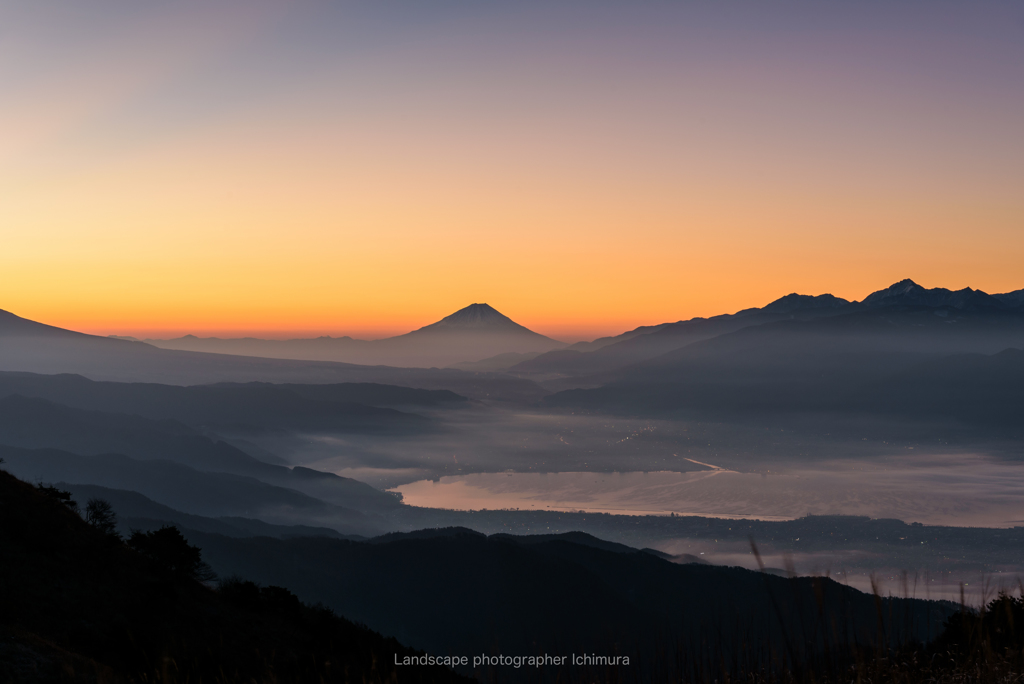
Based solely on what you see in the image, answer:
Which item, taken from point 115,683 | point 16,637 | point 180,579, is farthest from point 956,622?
point 180,579

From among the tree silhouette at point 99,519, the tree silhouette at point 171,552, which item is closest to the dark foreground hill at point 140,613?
the tree silhouette at point 171,552

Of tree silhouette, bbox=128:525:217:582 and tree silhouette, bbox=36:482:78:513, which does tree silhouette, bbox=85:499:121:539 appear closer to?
tree silhouette, bbox=128:525:217:582

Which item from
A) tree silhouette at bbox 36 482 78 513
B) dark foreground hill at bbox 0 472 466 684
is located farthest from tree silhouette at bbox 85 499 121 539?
tree silhouette at bbox 36 482 78 513

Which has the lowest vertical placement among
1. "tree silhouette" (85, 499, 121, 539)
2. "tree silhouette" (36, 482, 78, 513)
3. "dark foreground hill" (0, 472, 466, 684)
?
"dark foreground hill" (0, 472, 466, 684)

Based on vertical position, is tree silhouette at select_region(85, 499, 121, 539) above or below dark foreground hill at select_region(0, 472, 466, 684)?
above

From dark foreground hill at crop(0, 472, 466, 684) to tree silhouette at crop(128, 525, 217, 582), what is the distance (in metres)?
0.37

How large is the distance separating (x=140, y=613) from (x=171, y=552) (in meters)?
5.04

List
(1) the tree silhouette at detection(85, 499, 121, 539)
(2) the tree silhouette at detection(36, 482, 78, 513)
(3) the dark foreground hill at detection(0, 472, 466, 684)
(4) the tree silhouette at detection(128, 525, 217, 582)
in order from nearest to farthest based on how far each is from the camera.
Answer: (3) the dark foreground hill at detection(0, 472, 466, 684)
(4) the tree silhouette at detection(128, 525, 217, 582)
(1) the tree silhouette at detection(85, 499, 121, 539)
(2) the tree silhouette at detection(36, 482, 78, 513)

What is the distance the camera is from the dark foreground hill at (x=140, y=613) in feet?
58.7

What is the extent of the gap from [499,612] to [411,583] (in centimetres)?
2847

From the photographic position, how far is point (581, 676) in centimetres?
957

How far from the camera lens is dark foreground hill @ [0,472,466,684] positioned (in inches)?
705

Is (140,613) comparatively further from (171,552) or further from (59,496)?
(59,496)

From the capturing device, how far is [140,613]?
21.8m
